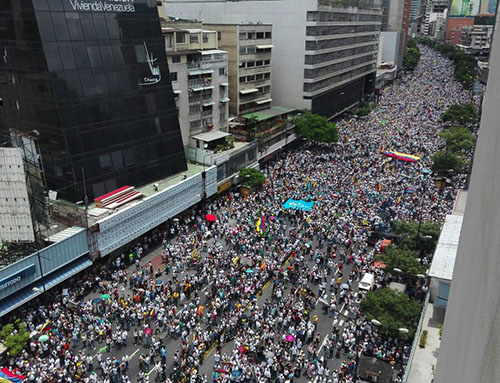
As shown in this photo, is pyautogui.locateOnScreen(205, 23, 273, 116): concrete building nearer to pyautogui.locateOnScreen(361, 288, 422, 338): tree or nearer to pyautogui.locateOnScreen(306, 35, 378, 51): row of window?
pyautogui.locateOnScreen(306, 35, 378, 51): row of window

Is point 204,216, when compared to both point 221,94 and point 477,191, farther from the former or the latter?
point 477,191

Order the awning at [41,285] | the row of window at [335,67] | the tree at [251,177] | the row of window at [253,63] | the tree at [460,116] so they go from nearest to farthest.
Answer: the awning at [41,285], the tree at [251,177], the row of window at [253,63], the row of window at [335,67], the tree at [460,116]

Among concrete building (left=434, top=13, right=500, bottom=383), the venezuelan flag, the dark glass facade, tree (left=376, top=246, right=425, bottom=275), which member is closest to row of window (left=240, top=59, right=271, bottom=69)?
the venezuelan flag

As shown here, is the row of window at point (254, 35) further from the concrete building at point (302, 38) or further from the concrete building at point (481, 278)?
the concrete building at point (481, 278)

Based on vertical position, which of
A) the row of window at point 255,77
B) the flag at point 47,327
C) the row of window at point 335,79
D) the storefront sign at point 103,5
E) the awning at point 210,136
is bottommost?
the flag at point 47,327

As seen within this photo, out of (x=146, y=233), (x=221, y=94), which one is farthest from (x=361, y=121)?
(x=146, y=233)

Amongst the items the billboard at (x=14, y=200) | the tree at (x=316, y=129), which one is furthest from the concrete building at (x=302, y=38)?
the billboard at (x=14, y=200)
